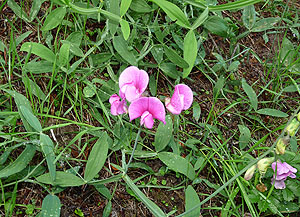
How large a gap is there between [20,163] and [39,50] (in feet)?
2.11

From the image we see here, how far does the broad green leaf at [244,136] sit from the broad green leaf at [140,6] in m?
0.95

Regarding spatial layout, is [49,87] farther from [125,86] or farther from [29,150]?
[125,86]

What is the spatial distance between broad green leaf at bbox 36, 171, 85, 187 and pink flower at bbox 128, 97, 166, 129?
41 centimetres

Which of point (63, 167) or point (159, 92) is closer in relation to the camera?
point (63, 167)

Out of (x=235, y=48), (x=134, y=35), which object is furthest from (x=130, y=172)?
(x=235, y=48)

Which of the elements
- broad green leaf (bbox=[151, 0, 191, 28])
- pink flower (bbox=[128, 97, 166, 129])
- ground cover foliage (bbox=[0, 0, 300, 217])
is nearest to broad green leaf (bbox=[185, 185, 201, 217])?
ground cover foliage (bbox=[0, 0, 300, 217])

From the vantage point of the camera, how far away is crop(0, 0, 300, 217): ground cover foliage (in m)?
1.59

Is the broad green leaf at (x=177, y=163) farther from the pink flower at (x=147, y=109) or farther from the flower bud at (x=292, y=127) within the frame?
the flower bud at (x=292, y=127)

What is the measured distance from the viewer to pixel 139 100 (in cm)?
150

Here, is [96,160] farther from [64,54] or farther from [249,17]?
[249,17]

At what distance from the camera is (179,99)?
1567mm

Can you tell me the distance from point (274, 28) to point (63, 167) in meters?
1.99

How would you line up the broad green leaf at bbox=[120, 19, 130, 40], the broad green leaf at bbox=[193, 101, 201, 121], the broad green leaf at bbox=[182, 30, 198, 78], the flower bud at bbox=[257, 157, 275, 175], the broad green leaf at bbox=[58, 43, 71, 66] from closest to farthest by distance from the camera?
1. the flower bud at bbox=[257, 157, 275, 175]
2. the broad green leaf at bbox=[120, 19, 130, 40]
3. the broad green leaf at bbox=[58, 43, 71, 66]
4. the broad green leaf at bbox=[182, 30, 198, 78]
5. the broad green leaf at bbox=[193, 101, 201, 121]

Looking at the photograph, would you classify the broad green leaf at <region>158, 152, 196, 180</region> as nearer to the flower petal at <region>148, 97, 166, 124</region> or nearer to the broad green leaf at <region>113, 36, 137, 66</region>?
the flower petal at <region>148, 97, 166, 124</region>
